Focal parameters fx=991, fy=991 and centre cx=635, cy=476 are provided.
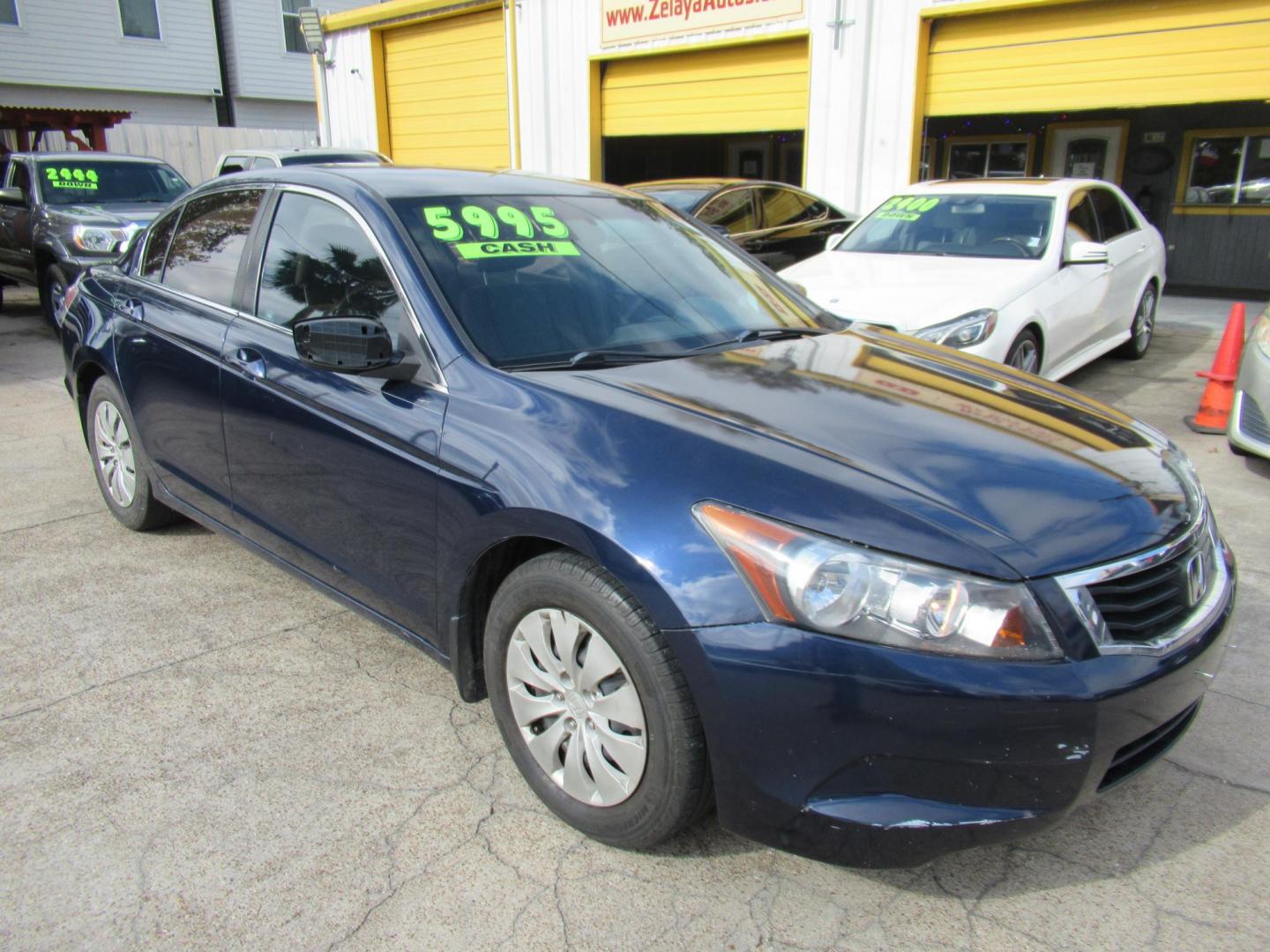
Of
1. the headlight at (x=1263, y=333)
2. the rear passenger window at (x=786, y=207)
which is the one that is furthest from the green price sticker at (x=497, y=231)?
the rear passenger window at (x=786, y=207)

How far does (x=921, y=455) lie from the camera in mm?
2426

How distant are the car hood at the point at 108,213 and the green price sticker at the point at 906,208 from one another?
6.83 m

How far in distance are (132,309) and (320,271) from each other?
1388mm

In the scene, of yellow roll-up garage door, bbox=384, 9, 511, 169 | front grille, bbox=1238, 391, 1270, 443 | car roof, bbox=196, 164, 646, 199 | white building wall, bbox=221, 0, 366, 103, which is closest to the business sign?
yellow roll-up garage door, bbox=384, 9, 511, 169

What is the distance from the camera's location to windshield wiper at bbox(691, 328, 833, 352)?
10.6 feet

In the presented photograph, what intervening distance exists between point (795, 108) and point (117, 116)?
12.9m

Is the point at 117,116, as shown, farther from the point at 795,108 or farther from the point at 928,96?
the point at 928,96

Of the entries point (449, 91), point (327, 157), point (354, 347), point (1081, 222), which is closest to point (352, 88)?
point (449, 91)

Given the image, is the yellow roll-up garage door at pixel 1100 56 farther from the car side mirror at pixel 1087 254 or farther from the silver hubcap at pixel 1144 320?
A: the car side mirror at pixel 1087 254

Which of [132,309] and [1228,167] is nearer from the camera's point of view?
[132,309]

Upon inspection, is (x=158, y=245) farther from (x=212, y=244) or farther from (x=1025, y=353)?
(x=1025, y=353)

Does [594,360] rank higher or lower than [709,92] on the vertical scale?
lower

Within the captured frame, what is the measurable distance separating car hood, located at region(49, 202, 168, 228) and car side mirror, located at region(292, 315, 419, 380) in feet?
26.4

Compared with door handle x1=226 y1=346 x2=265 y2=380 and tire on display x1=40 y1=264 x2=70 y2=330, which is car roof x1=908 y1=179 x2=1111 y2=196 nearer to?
door handle x1=226 y1=346 x2=265 y2=380
